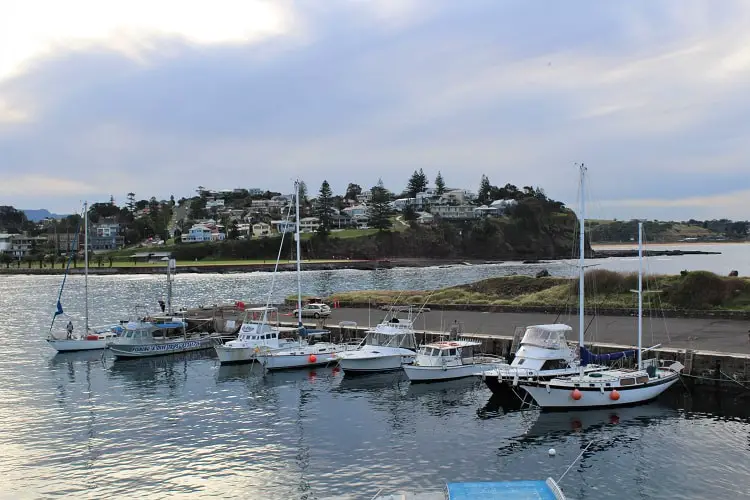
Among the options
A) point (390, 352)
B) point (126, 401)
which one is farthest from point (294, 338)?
point (126, 401)

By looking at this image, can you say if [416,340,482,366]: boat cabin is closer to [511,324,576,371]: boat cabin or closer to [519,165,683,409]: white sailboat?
[511,324,576,371]: boat cabin

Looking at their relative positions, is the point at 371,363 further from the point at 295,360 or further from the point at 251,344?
the point at 251,344

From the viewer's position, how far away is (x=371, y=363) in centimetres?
3872

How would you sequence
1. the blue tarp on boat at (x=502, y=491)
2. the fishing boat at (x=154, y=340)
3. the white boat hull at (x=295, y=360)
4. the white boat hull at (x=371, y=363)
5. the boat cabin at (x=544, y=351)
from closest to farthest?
the blue tarp on boat at (x=502, y=491) < the boat cabin at (x=544, y=351) < the white boat hull at (x=371, y=363) < the white boat hull at (x=295, y=360) < the fishing boat at (x=154, y=340)

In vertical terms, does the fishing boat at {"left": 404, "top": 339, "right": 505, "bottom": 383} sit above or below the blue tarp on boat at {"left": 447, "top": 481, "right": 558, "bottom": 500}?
below

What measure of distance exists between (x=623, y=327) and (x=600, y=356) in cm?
1158

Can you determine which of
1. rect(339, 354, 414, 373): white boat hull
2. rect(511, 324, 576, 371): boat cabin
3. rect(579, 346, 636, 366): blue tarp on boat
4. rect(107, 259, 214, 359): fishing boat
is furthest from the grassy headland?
rect(107, 259, 214, 359): fishing boat

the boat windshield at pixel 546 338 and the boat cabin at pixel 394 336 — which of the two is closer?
the boat windshield at pixel 546 338

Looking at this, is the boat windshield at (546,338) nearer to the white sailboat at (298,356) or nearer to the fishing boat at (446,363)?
the fishing boat at (446,363)

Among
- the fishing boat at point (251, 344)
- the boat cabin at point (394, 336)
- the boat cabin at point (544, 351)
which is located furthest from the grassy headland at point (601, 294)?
the fishing boat at point (251, 344)

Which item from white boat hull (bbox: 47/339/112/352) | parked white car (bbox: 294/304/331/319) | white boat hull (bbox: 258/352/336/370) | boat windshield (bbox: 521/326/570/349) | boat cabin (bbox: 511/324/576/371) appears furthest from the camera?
parked white car (bbox: 294/304/331/319)

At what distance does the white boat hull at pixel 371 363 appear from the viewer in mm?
38375

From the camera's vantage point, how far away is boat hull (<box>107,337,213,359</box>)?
46438 millimetres

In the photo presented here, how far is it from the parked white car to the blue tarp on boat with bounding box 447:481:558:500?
133ft
